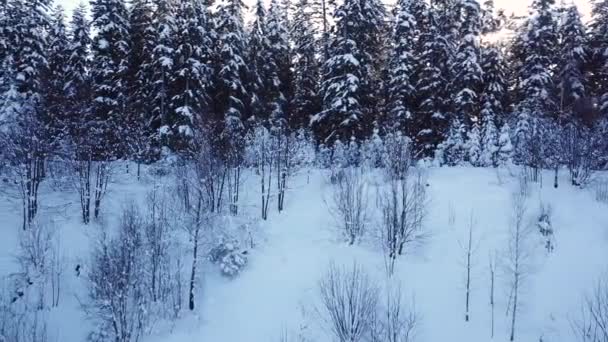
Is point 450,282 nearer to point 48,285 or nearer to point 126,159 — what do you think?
point 48,285

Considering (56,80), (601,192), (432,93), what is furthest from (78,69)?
(601,192)

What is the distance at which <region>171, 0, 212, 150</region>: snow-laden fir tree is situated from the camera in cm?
2750

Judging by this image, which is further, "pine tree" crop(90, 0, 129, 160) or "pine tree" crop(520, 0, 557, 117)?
"pine tree" crop(520, 0, 557, 117)

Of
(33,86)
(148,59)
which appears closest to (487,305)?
(148,59)

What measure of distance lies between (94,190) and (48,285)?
6474 mm

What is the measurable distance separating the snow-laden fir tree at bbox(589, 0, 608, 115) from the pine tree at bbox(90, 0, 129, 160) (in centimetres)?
3084

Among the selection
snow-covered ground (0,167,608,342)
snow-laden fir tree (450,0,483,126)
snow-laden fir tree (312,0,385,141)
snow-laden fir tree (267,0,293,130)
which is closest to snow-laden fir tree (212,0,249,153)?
snow-laden fir tree (267,0,293,130)

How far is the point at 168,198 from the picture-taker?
2152cm

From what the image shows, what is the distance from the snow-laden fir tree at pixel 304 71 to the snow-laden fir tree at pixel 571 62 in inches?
655

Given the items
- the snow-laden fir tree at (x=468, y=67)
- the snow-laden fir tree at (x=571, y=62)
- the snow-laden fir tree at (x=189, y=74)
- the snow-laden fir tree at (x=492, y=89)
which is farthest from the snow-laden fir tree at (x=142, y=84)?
the snow-laden fir tree at (x=571, y=62)

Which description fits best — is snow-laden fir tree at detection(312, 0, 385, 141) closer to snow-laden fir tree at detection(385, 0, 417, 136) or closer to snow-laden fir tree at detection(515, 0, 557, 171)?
snow-laden fir tree at detection(385, 0, 417, 136)

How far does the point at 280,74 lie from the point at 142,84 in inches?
376

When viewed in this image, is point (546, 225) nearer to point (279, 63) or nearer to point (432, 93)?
point (432, 93)

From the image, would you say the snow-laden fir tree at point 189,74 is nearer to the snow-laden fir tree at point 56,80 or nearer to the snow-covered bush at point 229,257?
the snow-laden fir tree at point 56,80
